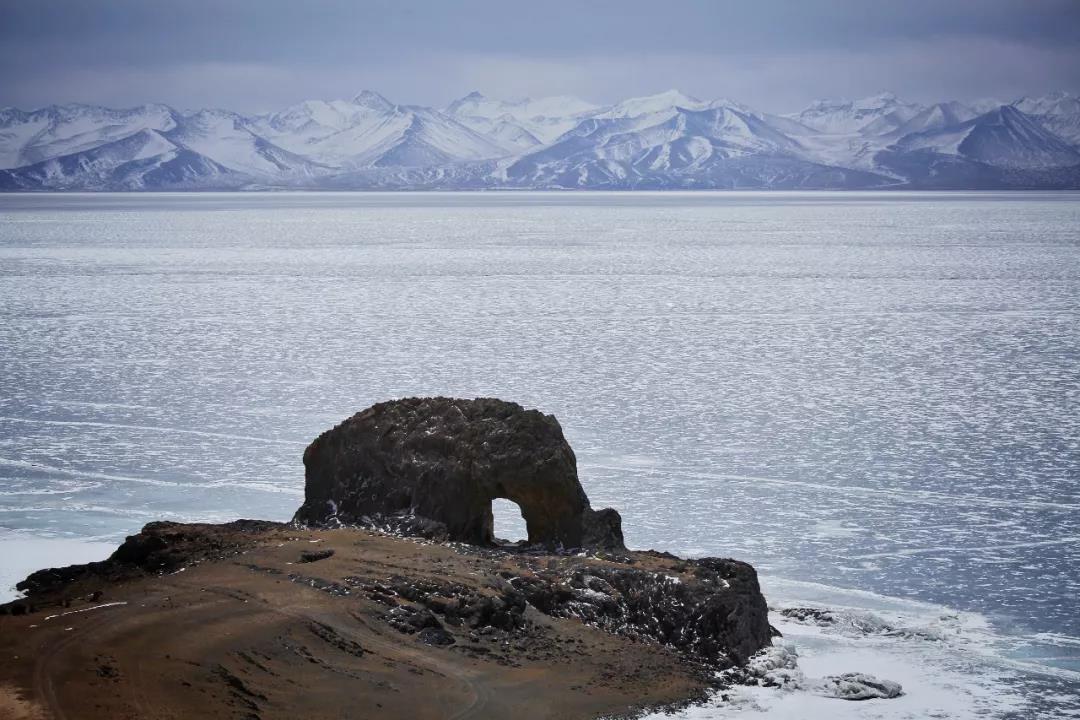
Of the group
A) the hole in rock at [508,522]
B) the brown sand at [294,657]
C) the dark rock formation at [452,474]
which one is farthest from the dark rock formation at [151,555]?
the hole in rock at [508,522]

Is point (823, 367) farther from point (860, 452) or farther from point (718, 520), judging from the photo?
point (718, 520)

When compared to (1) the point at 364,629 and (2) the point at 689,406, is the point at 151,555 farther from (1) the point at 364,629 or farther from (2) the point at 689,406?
(2) the point at 689,406

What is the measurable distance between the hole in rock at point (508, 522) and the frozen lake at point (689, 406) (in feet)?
0.43

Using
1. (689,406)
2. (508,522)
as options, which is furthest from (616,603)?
(689,406)

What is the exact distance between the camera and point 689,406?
19234mm

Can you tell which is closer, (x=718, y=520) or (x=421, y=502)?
(x=421, y=502)

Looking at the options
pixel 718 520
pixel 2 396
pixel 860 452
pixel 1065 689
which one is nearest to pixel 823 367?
pixel 860 452

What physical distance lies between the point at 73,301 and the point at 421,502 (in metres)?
28.8

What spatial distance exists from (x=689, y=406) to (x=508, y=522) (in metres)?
6.78

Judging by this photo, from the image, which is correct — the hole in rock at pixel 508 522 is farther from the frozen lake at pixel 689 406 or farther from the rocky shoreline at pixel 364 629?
the rocky shoreline at pixel 364 629

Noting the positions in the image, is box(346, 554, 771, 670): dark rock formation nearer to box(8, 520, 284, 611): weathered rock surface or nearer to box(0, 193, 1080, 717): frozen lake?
box(0, 193, 1080, 717): frozen lake

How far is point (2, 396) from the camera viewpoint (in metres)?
20.4

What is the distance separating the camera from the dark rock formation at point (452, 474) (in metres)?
10.5

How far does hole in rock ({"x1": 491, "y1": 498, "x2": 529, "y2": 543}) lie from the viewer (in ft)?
40.4
